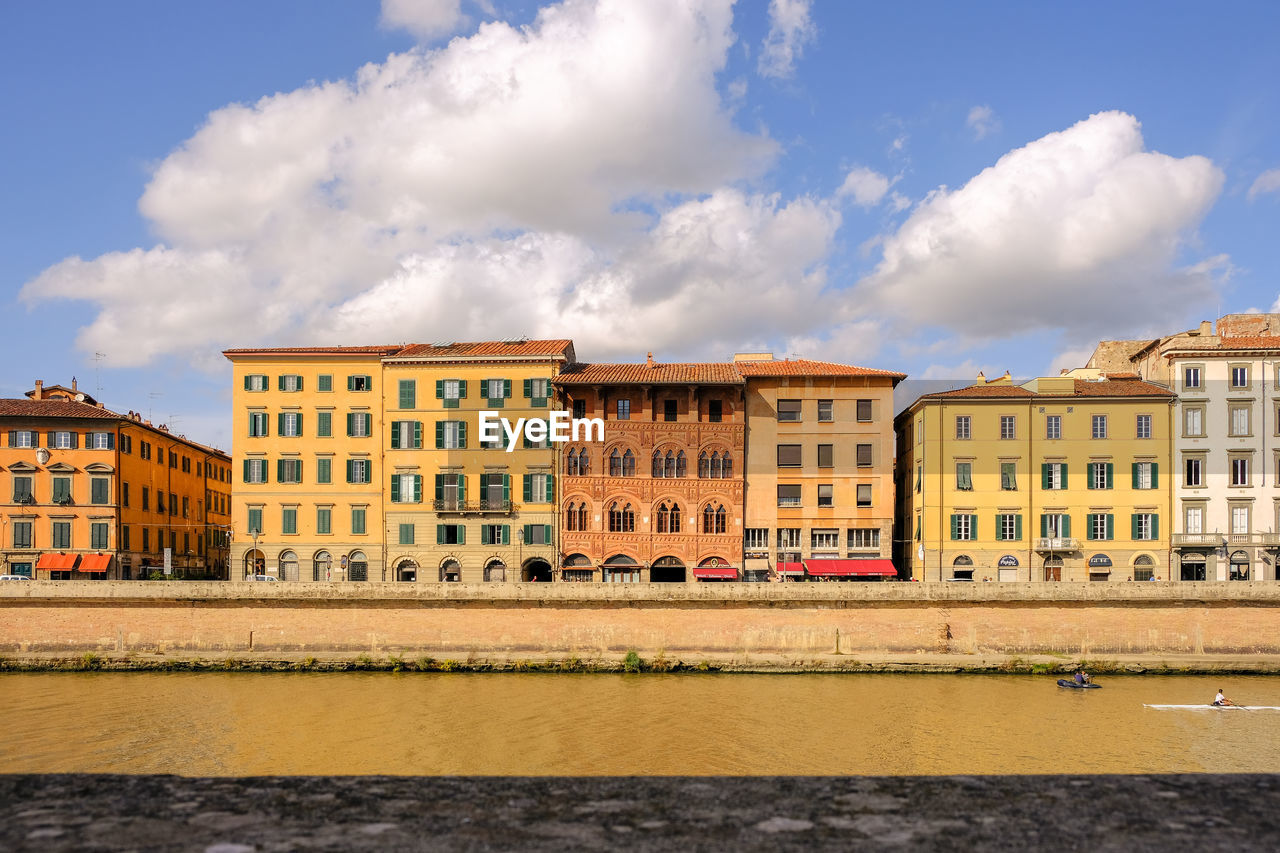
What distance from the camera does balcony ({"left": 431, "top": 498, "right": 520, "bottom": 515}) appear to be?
54688 millimetres

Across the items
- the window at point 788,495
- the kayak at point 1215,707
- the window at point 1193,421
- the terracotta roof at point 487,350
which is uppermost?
the terracotta roof at point 487,350

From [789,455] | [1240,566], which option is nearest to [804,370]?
[789,455]

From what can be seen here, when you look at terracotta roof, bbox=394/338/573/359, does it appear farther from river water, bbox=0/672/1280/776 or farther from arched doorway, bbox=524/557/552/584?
river water, bbox=0/672/1280/776

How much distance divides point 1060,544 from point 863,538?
33.0ft

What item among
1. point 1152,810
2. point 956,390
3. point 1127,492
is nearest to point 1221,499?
point 1127,492

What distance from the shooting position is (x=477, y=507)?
54.8 meters

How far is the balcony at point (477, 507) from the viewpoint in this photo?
54.7m

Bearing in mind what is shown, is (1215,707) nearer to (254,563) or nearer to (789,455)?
(789,455)

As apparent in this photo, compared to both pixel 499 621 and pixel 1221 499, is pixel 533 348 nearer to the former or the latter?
pixel 499 621

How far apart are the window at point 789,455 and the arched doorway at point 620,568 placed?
9838 millimetres

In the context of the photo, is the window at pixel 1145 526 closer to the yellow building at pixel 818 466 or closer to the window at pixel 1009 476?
the window at pixel 1009 476

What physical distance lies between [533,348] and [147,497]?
2666 centimetres

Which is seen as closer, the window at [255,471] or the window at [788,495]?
the window at [788,495]

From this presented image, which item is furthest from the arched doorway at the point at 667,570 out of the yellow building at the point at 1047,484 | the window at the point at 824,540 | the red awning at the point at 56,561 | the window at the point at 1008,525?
the red awning at the point at 56,561
